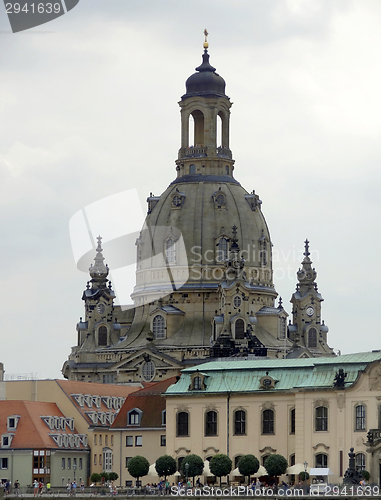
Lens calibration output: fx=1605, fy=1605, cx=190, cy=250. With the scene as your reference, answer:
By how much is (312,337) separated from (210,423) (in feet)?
196

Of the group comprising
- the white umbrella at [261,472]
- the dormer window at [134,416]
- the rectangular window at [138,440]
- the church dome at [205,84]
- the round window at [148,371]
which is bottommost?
the white umbrella at [261,472]

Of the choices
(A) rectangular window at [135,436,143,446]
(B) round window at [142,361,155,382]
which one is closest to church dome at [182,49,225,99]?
(B) round window at [142,361,155,382]

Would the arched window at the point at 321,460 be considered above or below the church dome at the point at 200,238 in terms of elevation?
below

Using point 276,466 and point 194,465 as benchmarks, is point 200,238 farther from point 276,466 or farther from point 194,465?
point 276,466

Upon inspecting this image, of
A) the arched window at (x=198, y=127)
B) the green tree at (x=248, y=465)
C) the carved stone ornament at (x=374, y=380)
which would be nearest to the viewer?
the green tree at (x=248, y=465)

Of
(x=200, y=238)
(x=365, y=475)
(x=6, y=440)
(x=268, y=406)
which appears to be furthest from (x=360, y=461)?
(x=200, y=238)

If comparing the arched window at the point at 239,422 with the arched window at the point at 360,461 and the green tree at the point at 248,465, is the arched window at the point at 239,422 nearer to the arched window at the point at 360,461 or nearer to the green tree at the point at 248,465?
the green tree at the point at 248,465

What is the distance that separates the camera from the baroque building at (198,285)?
565ft

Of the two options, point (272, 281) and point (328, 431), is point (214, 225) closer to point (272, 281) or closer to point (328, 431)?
point (272, 281)

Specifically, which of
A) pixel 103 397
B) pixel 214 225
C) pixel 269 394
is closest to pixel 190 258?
pixel 214 225

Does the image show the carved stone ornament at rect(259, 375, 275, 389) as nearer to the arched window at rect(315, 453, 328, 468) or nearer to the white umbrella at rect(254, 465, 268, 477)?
the arched window at rect(315, 453, 328, 468)

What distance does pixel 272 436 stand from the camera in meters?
122

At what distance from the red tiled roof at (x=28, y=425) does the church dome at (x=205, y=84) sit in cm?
5759

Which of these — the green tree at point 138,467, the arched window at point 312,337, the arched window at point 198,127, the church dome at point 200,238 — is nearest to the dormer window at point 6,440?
the green tree at point 138,467
